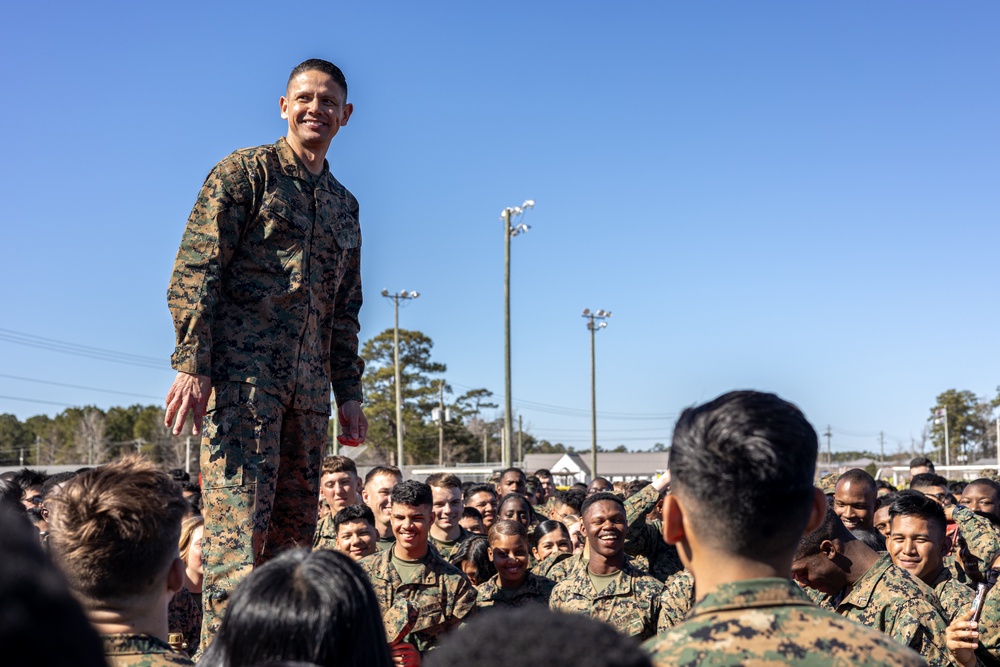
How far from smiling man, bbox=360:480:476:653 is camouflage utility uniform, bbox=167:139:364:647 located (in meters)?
2.62

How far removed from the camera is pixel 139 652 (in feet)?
8.45

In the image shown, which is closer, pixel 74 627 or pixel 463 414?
pixel 74 627

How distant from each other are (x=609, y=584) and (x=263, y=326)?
405cm

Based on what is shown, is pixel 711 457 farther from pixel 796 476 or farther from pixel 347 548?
pixel 347 548

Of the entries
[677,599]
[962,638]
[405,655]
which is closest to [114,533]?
[405,655]

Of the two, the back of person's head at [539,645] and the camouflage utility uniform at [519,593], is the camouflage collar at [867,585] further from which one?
the back of person's head at [539,645]

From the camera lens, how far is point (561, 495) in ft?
39.8

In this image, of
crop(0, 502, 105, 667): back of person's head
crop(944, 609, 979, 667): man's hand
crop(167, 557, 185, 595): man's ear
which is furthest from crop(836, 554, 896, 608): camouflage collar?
crop(0, 502, 105, 667): back of person's head

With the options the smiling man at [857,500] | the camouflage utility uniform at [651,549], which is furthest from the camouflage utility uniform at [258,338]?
the smiling man at [857,500]

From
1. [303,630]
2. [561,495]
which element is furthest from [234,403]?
[561,495]

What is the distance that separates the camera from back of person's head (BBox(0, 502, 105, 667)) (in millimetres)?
958

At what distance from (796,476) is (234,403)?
2.53 meters

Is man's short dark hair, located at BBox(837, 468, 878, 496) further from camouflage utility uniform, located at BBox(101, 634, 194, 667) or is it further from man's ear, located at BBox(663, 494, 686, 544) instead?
camouflage utility uniform, located at BBox(101, 634, 194, 667)

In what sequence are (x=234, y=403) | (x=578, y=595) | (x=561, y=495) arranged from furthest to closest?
(x=561, y=495), (x=578, y=595), (x=234, y=403)
